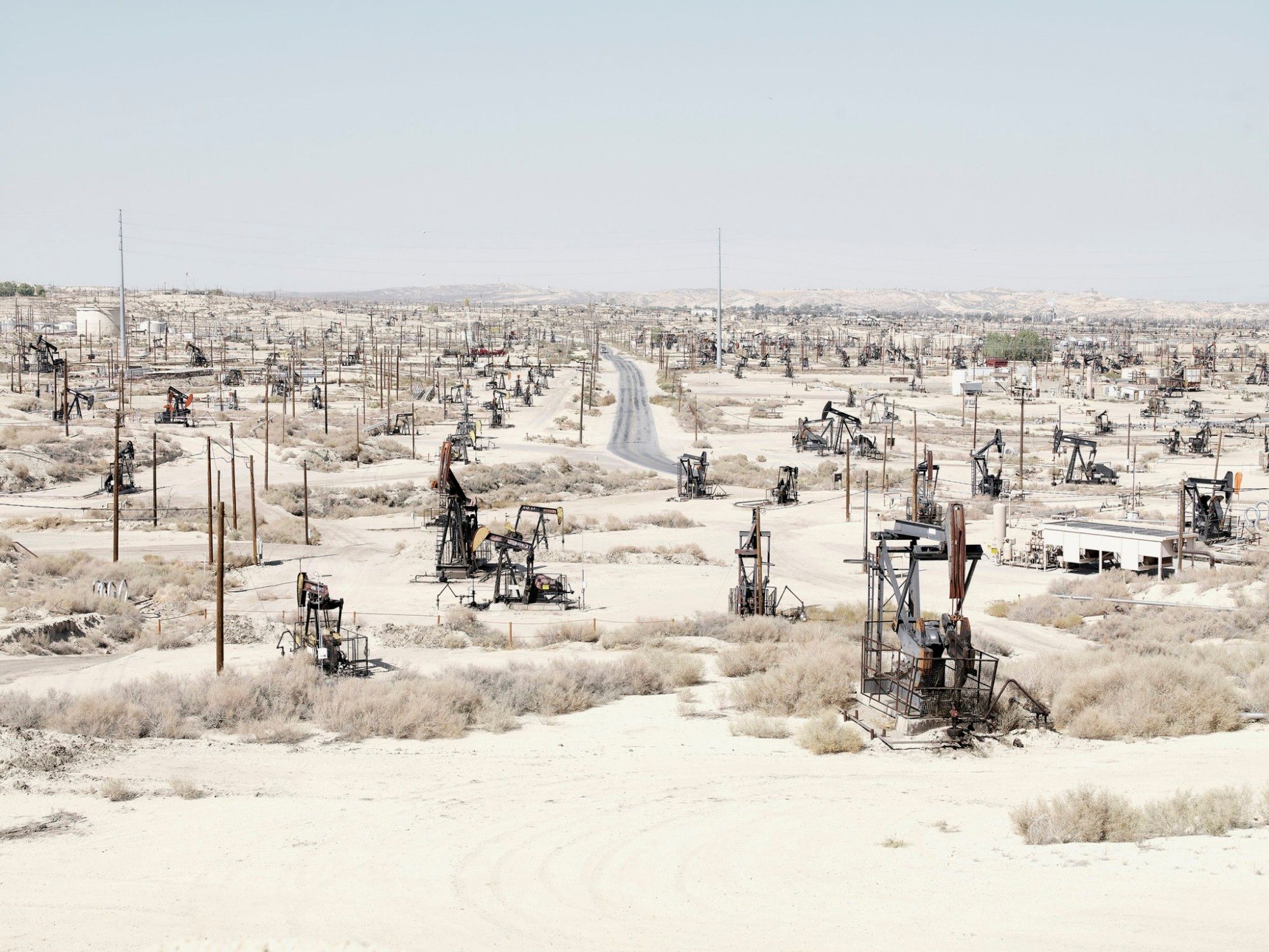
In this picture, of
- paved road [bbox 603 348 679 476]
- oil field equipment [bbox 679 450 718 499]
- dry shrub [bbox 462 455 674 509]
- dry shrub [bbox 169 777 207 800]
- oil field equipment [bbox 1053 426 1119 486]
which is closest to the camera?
dry shrub [bbox 169 777 207 800]

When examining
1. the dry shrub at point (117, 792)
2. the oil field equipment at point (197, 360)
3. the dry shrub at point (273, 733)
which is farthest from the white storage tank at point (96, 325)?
the dry shrub at point (117, 792)

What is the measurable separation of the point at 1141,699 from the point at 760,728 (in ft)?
18.0

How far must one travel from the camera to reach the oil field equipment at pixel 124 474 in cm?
5181

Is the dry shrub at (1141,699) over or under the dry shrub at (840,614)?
over

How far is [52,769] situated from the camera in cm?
1662

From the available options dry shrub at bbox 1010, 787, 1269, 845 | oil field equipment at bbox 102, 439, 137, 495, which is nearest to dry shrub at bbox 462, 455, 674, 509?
oil field equipment at bbox 102, 439, 137, 495

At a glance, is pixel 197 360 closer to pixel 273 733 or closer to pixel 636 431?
pixel 636 431

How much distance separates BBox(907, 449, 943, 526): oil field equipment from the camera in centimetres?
4253

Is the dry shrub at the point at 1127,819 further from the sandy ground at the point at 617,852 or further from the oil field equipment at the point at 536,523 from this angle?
the oil field equipment at the point at 536,523

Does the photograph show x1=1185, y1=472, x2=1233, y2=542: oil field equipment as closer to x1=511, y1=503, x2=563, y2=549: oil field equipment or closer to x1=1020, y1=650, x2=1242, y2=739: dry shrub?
x1=511, y1=503, x2=563, y2=549: oil field equipment

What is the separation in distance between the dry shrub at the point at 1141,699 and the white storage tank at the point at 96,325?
142540 millimetres

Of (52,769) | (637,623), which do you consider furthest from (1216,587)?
(52,769)

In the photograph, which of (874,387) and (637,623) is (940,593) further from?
(874,387)

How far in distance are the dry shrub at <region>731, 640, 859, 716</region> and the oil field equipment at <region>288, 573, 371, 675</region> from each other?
7.17 metres
